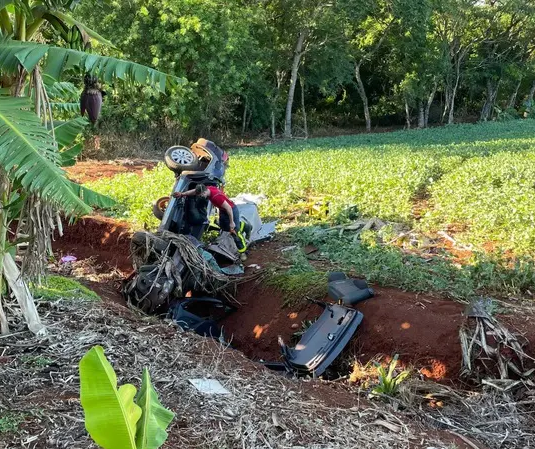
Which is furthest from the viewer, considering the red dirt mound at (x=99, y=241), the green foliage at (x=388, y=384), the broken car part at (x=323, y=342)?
the red dirt mound at (x=99, y=241)

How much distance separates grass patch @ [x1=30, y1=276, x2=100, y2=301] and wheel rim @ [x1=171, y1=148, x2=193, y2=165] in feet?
6.93

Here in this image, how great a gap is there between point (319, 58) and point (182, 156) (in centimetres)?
2556

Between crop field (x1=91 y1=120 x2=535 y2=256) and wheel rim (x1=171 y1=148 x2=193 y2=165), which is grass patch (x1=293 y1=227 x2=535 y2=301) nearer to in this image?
crop field (x1=91 y1=120 x2=535 y2=256)

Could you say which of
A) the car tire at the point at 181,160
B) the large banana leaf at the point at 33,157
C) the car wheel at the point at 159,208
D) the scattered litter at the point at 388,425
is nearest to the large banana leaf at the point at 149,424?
the large banana leaf at the point at 33,157

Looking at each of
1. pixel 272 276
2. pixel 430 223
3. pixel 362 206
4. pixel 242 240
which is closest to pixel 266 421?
pixel 272 276

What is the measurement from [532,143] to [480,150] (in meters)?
3.67

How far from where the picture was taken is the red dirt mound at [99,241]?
1002cm

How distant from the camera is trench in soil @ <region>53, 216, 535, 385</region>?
589cm

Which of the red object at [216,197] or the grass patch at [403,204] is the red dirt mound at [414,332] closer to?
the grass patch at [403,204]

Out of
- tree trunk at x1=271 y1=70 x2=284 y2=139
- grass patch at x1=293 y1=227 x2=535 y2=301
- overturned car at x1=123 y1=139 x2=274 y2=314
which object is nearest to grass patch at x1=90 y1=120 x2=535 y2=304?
grass patch at x1=293 y1=227 x2=535 y2=301

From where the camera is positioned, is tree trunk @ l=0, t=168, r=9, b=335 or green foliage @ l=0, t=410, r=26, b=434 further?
tree trunk @ l=0, t=168, r=9, b=335

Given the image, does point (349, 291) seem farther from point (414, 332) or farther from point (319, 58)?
point (319, 58)

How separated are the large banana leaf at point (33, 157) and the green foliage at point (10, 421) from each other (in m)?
1.32

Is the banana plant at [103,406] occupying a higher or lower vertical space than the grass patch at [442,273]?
higher
